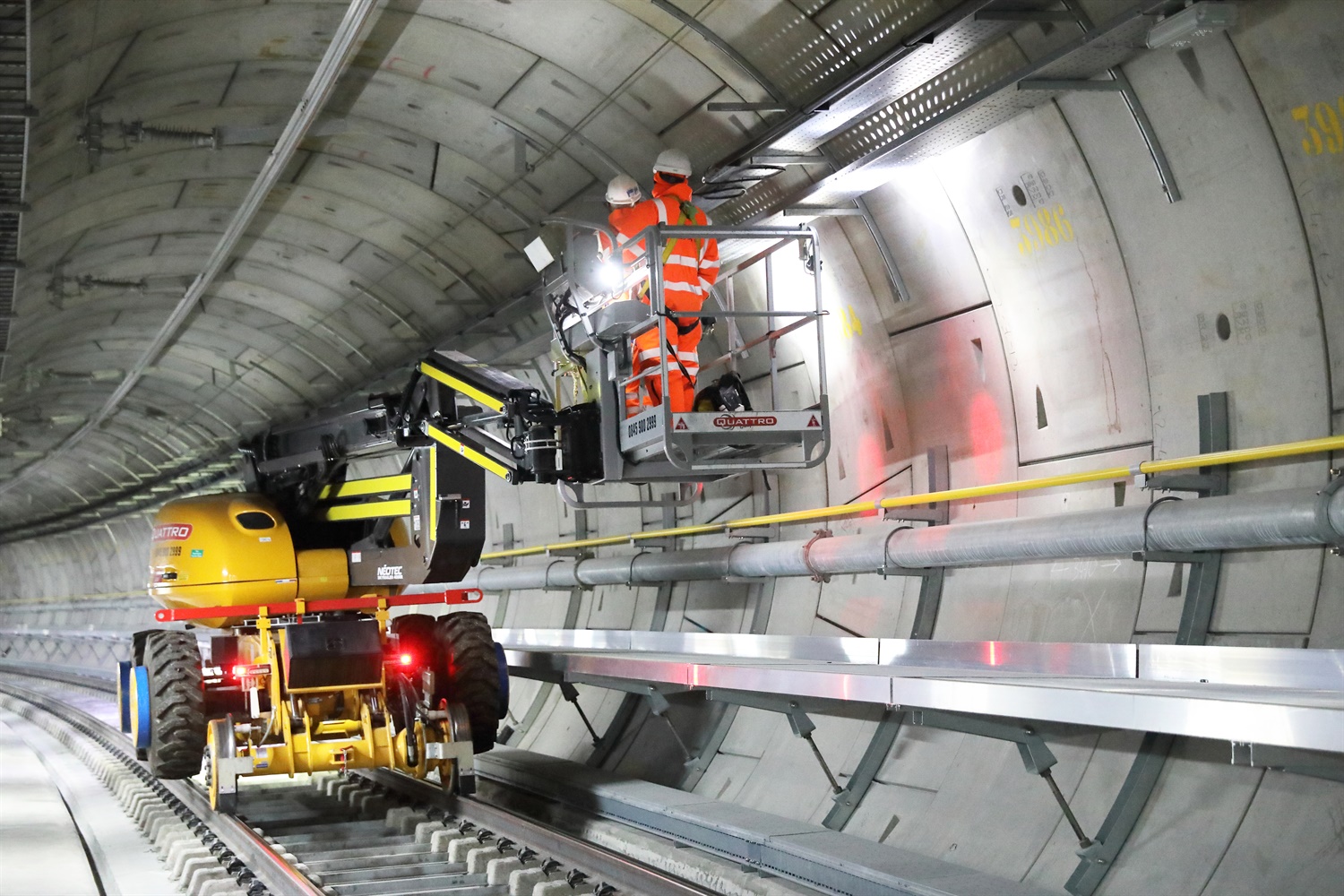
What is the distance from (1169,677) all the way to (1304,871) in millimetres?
832

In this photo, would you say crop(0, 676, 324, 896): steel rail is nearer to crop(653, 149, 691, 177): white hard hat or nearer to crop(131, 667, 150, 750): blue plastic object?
crop(131, 667, 150, 750): blue plastic object

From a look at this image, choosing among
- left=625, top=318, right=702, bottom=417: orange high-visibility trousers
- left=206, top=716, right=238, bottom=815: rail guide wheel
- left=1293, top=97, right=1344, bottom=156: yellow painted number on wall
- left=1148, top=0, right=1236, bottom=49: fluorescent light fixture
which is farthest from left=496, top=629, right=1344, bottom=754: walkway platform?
left=1148, top=0, right=1236, bottom=49: fluorescent light fixture

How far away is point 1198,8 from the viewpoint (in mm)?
5172

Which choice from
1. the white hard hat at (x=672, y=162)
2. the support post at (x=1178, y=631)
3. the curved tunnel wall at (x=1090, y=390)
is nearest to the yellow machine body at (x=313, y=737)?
the curved tunnel wall at (x=1090, y=390)

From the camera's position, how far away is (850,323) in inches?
337

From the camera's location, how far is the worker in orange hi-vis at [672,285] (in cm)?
759

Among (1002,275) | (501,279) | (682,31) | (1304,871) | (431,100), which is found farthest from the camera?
(501,279)

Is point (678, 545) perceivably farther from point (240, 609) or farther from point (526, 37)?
point (526, 37)

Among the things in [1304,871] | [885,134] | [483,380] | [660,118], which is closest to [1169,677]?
[1304,871]

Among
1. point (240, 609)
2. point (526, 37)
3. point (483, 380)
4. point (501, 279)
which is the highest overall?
point (526, 37)

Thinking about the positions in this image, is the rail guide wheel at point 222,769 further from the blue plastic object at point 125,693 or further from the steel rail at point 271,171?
the steel rail at point 271,171

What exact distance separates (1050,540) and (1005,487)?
662 millimetres

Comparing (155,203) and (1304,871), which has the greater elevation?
(155,203)

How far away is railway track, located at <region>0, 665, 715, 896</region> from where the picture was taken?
7.10m
